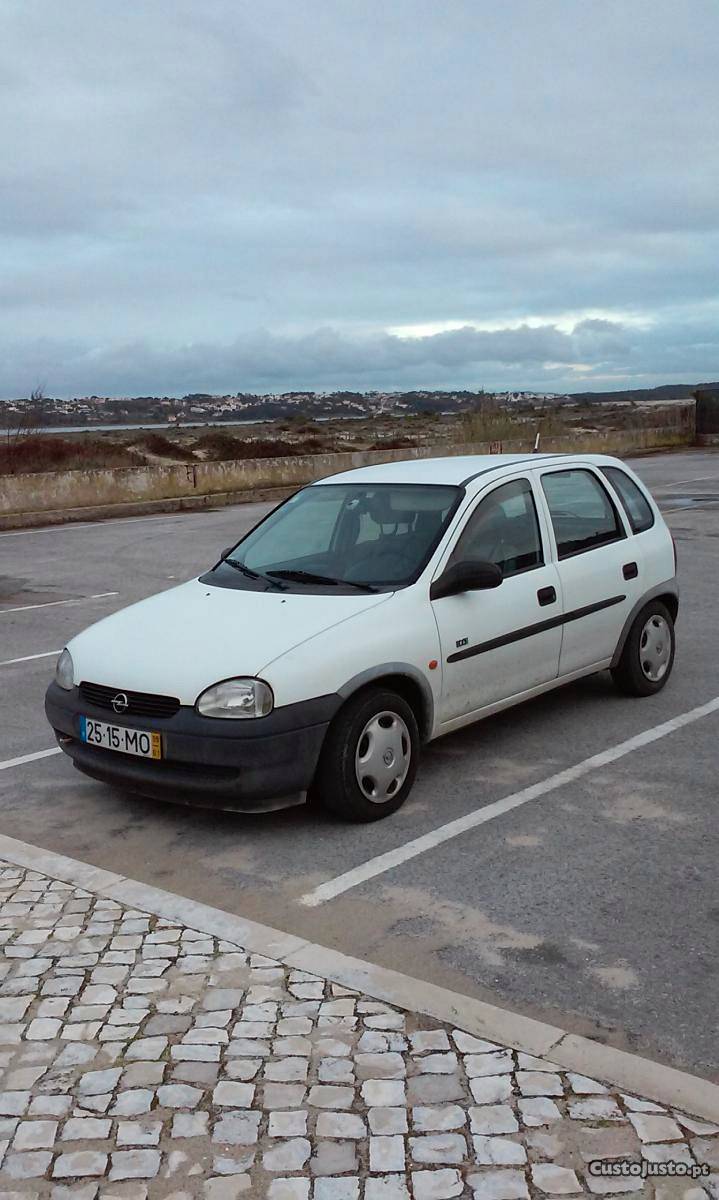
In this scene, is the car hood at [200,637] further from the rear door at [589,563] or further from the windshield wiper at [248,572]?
the rear door at [589,563]

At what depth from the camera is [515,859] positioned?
16.6 feet

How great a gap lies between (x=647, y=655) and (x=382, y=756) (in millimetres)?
2750

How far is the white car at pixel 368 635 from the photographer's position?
5258 mm

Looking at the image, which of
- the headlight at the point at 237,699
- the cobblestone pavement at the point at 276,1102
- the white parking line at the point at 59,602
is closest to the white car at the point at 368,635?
the headlight at the point at 237,699

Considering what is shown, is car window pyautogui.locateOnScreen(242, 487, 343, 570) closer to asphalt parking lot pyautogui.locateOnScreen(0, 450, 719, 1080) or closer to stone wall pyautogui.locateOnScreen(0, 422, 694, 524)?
asphalt parking lot pyautogui.locateOnScreen(0, 450, 719, 1080)

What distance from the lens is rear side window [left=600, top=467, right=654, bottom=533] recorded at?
24.9 ft

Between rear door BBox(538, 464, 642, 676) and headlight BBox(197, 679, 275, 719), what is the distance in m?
2.24

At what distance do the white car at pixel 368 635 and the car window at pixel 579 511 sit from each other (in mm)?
14

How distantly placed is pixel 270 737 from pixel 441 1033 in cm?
184

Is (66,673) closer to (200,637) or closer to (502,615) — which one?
(200,637)

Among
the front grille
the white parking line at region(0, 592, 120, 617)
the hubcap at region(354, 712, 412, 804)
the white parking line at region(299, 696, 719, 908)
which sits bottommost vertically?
the white parking line at region(299, 696, 719, 908)

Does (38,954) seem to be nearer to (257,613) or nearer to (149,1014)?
(149,1014)

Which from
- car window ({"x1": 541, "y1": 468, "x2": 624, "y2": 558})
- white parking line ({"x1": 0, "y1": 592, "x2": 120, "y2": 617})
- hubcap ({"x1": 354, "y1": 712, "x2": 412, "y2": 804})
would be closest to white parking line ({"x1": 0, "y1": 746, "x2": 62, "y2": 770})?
hubcap ({"x1": 354, "y1": 712, "x2": 412, "y2": 804})

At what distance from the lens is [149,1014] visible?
376 centimetres
